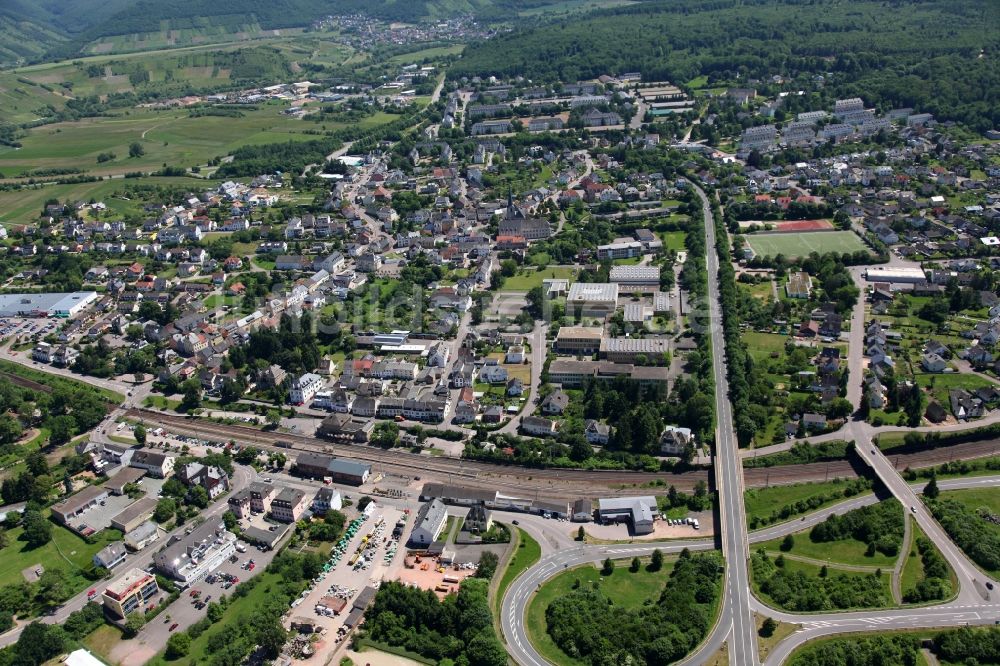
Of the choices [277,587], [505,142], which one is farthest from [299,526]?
[505,142]

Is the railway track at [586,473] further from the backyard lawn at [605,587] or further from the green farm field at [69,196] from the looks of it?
the green farm field at [69,196]

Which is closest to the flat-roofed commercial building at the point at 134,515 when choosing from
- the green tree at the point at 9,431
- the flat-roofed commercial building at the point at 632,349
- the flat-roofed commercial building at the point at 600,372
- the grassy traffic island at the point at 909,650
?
the green tree at the point at 9,431

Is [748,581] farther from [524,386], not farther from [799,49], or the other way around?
[799,49]

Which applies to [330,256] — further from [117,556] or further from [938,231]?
[938,231]

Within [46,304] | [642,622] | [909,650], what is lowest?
[909,650]

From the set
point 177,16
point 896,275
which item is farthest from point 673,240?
point 177,16

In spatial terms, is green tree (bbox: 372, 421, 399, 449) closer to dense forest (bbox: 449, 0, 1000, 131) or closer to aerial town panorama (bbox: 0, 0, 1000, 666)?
aerial town panorama (bbox: 0, 0, 1000, 666)
